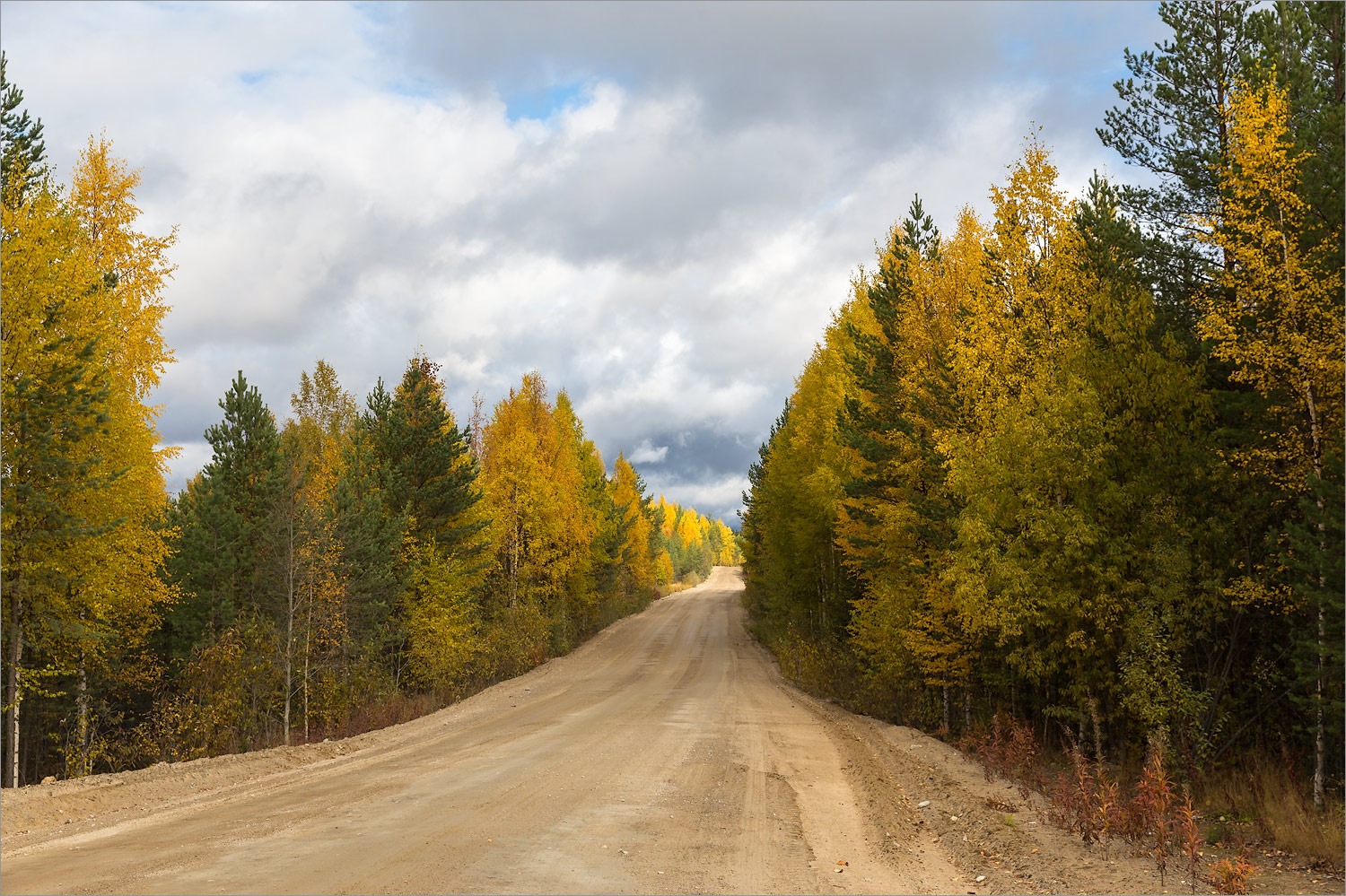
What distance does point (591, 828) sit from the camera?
10.3 m

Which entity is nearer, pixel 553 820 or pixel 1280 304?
pixel 553 820

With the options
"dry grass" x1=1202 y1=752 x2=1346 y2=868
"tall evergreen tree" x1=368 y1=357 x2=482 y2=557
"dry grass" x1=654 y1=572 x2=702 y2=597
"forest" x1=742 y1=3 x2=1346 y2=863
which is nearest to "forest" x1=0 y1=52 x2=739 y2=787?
"tall evergreen tree" x1=368 y1=357 x2=482 y2=557

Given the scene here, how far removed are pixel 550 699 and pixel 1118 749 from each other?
16833 millimetres

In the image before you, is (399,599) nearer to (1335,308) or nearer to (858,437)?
(858,437)

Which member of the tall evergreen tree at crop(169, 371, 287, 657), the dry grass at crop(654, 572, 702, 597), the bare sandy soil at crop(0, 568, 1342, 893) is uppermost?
the tall evergreen tree at crop(169, 371, 287, 657)

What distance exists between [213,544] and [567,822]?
22004mm

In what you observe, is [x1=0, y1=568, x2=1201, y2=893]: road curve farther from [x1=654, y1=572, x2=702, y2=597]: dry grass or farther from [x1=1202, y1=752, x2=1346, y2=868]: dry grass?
[x1=654, y1=572, x2=702, y2=597]: dry grass

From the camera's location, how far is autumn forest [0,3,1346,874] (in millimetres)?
12438

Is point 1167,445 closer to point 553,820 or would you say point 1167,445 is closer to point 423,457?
point 553,820

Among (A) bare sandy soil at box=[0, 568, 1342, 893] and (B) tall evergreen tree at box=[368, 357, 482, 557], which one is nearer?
(A) bare sandy soil at box=[0, 568, 1342, 893]

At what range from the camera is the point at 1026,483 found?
14.9 metres

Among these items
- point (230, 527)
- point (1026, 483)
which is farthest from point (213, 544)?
point (1026, 483)

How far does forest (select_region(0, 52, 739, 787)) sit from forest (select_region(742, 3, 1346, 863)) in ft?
52.3

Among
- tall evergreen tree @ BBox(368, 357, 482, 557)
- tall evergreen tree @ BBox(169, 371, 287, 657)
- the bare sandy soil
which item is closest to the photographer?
the bare sandy soil
